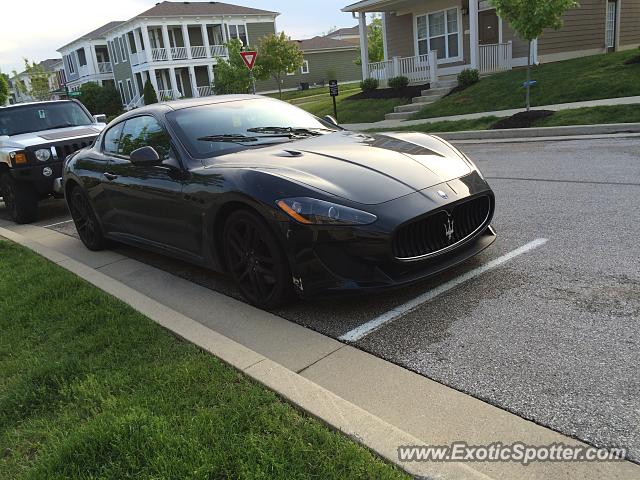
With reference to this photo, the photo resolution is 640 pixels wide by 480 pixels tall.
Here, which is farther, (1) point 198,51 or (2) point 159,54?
(1) point 198,51

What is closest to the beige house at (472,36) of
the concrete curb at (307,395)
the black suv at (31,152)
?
the black suv at (31,152)

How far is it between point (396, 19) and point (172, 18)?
23466 millimetres

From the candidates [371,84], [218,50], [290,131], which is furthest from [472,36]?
[218,50]

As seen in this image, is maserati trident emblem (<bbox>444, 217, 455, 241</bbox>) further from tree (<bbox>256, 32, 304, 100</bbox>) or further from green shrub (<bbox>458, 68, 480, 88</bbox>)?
tree (<bbox>256, 32, 304, 100</bbox>)

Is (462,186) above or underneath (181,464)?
above

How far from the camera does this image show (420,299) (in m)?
3.85

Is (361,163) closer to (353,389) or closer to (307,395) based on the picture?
(353,389)

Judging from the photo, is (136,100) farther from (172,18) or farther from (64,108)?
(64,108)

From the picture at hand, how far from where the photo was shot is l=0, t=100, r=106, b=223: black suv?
8336 mm

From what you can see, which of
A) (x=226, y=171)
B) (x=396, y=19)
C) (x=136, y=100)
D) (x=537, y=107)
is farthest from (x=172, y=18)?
(x=226, y=171)

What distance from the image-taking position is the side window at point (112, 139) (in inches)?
227

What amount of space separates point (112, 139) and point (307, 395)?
14.0 ft

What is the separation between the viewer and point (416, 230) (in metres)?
3.63

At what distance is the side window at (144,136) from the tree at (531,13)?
1035cm
